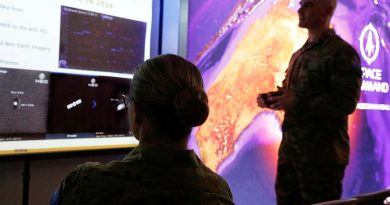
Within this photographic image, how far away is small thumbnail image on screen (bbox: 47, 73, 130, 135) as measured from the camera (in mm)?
1924

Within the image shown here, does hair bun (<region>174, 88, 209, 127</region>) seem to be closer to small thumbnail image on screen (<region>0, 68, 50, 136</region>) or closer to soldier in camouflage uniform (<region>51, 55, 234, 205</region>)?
soldier in camouflage uniform (<region>51, 55, 234, 205</region>)

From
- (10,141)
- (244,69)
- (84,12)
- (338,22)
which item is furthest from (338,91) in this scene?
(338,22)

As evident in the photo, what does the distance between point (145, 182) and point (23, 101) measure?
1.04m

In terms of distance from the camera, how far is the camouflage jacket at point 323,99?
215 centimetres

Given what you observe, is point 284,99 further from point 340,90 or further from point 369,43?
point 369,43

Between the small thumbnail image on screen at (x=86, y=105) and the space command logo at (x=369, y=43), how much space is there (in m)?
2.62

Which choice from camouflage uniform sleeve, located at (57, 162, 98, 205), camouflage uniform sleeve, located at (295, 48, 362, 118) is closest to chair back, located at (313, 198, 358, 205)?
camouflage uniform sleeve, located at (57, 162, 98, 205)

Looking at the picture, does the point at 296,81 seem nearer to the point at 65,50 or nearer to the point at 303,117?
the point at 303,117

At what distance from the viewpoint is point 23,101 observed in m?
1.79

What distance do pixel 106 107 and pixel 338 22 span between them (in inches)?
93.7

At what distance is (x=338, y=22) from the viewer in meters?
3.71

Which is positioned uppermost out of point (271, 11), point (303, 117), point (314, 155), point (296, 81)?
point (271, 11)

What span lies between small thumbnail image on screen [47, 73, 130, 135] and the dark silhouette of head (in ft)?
3.11

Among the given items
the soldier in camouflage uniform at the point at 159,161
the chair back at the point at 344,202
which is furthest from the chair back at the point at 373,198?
the soldier in camouflage uniform at the point at 159,161
